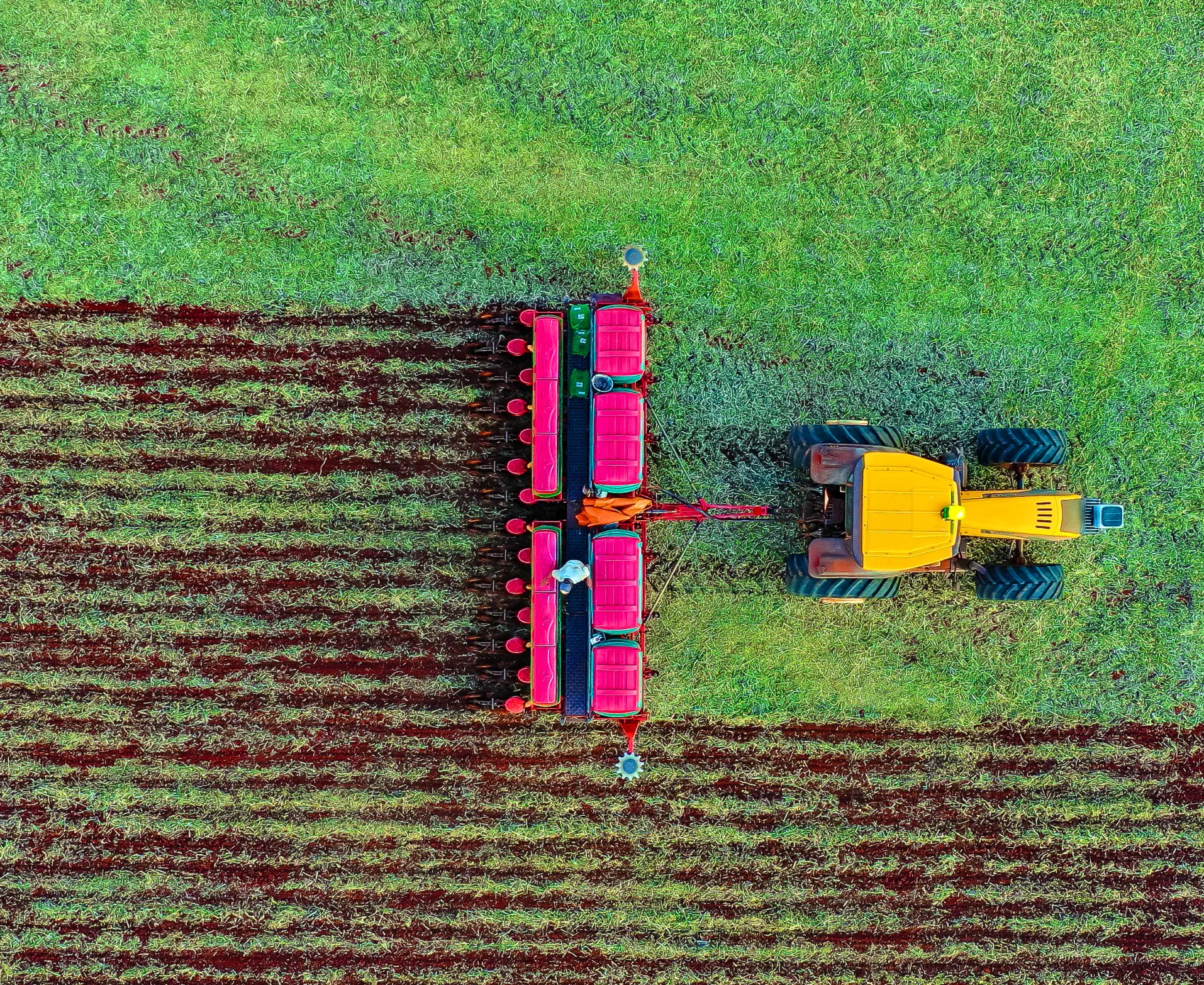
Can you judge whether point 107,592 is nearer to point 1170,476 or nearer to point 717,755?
point 717,755

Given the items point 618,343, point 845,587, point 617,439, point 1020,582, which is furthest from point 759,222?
point 1020,582

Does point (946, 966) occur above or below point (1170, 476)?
below

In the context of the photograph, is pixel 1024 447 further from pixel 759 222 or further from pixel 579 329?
pixel 579 329

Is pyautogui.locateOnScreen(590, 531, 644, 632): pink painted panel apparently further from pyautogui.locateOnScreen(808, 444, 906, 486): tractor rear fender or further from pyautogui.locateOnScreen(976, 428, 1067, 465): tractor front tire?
pyautogui.locateOnScreen(976, 428, 1067, 465): tractor front tire

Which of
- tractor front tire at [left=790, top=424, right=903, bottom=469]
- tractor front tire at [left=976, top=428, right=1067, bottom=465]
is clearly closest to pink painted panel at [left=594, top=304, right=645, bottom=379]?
tractor front tire at [left=790, top=424, right=903, bottom=469]

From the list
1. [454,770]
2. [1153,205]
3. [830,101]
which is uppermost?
[830,101]

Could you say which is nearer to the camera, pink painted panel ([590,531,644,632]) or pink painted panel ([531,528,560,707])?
pink painted panel ([590,531,644,632])

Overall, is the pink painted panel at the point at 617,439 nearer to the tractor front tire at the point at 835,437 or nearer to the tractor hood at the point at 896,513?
the tractor front tire at the point at 835,437

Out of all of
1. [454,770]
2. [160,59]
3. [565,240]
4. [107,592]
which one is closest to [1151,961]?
[454,770]
